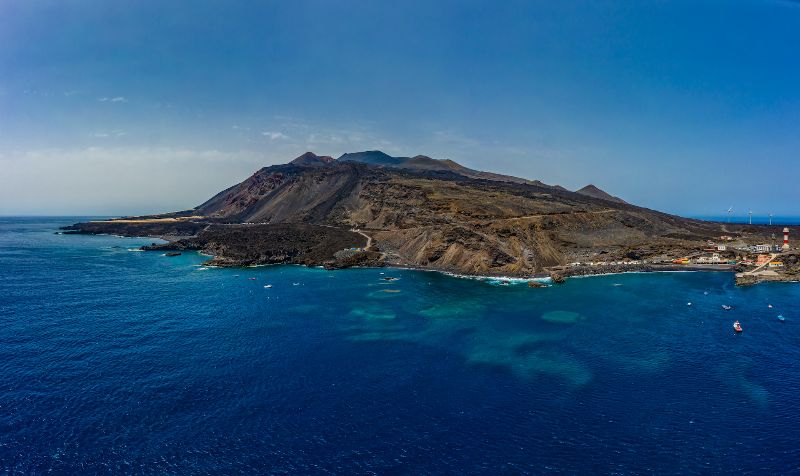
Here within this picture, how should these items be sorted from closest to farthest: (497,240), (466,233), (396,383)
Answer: (396,383), (497,240), (466,233)

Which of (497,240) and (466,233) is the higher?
(466,233)

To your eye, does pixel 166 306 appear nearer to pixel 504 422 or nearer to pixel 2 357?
pixel 2 357

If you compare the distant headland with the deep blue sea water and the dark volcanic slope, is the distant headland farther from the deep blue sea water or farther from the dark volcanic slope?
the deep blue sea water

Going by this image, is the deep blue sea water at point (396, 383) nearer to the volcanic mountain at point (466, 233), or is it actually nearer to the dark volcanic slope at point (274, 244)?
the volcanic mountain at point (466, 233)

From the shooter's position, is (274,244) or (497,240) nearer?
(497,240)

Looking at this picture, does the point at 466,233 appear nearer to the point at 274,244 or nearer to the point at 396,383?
the point at 274,244

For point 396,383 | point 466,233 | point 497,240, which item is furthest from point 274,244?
point 396,383

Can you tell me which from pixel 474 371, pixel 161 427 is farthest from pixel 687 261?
pixel 161 427

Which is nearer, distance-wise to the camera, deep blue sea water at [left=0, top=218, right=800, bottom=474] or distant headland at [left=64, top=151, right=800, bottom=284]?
deep blue sea water at [left=0, top=218, right=800, bottom=474]

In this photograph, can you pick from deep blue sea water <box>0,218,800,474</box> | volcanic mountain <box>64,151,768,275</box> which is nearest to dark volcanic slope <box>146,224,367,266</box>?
volcanic mountain <box>64,151,768,275</box>

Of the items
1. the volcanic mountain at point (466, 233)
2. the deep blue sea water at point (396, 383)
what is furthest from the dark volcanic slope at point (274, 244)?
the deep blue sea water at point (396, 383)
